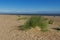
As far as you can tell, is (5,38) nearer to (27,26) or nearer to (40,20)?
(27,26)

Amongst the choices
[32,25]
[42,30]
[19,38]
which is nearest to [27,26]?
[32,25]

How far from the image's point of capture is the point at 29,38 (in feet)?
38.6

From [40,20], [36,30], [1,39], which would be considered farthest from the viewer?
[40,20]

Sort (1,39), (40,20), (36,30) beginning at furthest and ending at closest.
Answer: (40,20) < (36,30) < (1,39)

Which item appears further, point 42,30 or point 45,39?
point 42,30

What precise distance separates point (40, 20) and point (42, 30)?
1176 millimetres

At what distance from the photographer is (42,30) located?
49.0 feet

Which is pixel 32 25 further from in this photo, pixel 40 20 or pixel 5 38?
pixel 5 38

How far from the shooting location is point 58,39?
11.5m

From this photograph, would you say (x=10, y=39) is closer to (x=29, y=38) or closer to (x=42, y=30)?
(x=29, y=38)

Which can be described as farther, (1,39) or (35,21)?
(35,21)

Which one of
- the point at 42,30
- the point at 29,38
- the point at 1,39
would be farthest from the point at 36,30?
the point at 1,39

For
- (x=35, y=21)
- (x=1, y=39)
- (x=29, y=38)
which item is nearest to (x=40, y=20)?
(x=35, y=21)

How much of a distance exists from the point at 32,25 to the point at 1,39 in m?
4.34
